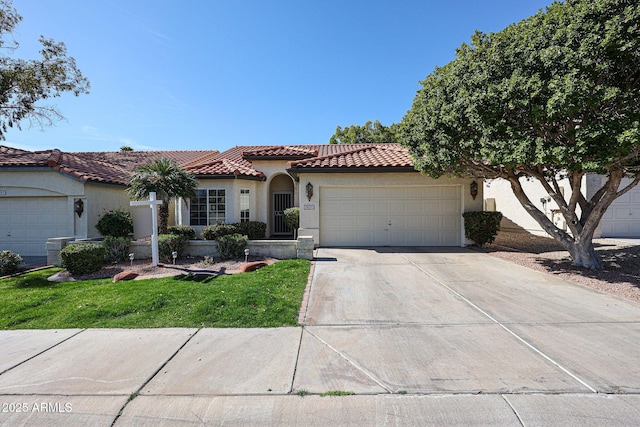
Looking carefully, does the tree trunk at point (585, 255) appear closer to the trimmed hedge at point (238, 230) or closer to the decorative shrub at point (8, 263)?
the trimmed hedge at point (238, 230)

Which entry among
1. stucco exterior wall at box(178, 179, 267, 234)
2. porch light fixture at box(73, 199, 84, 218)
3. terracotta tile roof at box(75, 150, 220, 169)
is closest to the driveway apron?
stucco exterior wall at box(178, 179, 267, 234)

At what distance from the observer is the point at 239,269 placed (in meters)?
8.69

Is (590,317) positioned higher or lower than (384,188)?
lower

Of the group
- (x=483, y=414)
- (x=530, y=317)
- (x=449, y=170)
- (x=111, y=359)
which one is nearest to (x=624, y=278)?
(x=530, y=317)

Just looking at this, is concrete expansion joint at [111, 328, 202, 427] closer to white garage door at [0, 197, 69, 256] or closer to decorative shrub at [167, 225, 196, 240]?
decorative shrub at [167, 225, 196, 240]

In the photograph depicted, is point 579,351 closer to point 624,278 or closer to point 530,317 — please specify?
point 530,317

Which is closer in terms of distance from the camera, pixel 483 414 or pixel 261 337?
pixel 483 414

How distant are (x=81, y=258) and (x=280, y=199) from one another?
9.47 m

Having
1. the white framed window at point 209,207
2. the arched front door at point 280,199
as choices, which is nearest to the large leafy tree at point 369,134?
the arched front door at point 280,199

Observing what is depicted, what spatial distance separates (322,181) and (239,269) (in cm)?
527

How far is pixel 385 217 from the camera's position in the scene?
12.4m

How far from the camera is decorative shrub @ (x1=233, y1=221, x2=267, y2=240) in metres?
12.7

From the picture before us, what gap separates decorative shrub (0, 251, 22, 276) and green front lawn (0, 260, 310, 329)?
4.22 ft

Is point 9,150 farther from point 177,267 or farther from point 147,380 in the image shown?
point 147,380
